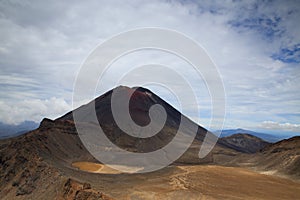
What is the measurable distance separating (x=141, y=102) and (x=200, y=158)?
37163 millimetres

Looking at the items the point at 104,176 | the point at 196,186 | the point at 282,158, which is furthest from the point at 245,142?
the point at 104,176

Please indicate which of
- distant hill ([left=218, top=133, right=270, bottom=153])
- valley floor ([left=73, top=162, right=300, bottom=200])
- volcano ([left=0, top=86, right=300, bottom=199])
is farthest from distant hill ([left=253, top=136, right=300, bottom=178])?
distant hill ([left=218, top=133, right=270, bottom=153])

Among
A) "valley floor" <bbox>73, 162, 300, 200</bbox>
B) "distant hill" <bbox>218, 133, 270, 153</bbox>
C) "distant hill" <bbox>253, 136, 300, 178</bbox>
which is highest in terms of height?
"distant hill" <bbox>218, 133, 270, 153</bbox>

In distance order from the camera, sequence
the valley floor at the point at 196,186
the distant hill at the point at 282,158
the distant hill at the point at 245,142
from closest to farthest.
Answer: the valley floor at the point at 196,186, the distant hill at the point at 282,158, the distant hill at the point at 245,142

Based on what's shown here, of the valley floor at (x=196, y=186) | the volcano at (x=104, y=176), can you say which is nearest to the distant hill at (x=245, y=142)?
the volcano at (x=104, y=176)

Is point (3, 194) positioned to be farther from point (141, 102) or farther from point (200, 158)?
point (141, 102)

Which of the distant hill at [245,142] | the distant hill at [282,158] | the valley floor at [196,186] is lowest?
the valley floor at [196,186]

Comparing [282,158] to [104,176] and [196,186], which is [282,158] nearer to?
[196,186]

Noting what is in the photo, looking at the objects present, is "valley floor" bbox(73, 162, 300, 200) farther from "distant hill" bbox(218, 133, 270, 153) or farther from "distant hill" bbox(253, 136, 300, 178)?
"distant hill" bbox(218, 133, 270, 153)

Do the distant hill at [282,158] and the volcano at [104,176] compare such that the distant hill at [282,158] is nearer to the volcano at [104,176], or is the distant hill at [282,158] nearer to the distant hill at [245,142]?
the volcano at [104,176]

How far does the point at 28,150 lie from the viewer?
32.7 m

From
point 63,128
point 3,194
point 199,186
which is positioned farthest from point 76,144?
point 199,186

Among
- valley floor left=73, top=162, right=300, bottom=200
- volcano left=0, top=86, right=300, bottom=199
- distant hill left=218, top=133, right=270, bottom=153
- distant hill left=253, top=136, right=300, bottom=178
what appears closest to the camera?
volcano left=0, top=86, right=300, bottom=199

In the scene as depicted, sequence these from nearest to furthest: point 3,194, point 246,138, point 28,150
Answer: point 3,194, point 28,150, point 246,138
